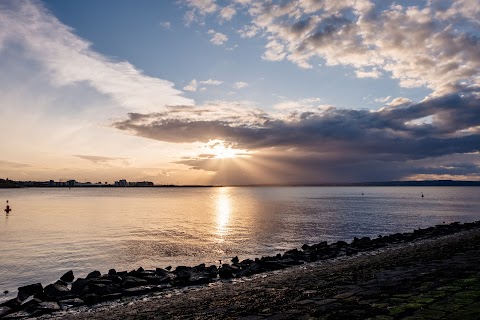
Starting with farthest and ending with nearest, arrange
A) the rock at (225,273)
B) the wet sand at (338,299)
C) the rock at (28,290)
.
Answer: the rock at (225,273)
the rock at (28,290)
the wet sand at (338,299)

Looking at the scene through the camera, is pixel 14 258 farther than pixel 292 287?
Yes

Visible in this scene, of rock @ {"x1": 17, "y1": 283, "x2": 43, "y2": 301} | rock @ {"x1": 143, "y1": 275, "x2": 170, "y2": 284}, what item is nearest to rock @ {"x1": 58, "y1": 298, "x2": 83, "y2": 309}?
rock @ {"x1": 17, "y1": 283, "x2": 43, "y2": 301}

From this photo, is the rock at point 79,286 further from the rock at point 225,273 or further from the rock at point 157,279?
the rock at point 225,273

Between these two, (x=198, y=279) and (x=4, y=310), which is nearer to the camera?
(x=4, y=310)

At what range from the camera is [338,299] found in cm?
1202

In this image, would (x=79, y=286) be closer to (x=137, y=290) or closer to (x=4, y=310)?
(x=137, y=290)

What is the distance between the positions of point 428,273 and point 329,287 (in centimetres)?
453

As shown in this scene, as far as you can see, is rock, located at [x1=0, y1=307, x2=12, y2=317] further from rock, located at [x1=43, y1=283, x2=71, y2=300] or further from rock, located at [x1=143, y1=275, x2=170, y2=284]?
rock, located at [x1=143, y1=275, x2=170, y2=284]

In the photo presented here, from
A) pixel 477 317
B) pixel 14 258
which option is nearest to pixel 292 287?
pixel 477 317

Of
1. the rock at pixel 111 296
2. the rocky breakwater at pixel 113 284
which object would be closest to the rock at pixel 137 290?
the rocky breakwater at pixel 113 284

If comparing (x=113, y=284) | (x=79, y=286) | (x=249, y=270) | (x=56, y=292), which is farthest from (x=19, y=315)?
(x=249, y=270)

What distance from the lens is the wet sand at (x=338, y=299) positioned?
9.83 meters

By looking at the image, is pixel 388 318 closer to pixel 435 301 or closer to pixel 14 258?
pixel 435 301

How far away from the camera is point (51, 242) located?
138ft
